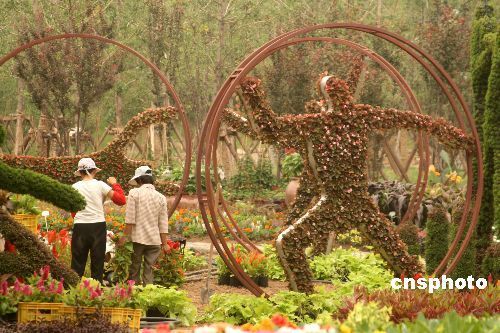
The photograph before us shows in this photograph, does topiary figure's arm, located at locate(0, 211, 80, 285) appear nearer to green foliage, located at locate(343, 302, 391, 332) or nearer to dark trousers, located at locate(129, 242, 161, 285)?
dark trousers, located at locate(129, 242, 161, 285)

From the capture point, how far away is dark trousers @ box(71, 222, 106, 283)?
11.0 metres

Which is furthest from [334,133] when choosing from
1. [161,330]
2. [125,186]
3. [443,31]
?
[443,31]

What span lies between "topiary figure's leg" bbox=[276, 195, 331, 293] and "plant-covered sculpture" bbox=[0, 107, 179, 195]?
5031mm

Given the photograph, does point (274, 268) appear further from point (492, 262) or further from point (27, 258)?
point (27, 258)

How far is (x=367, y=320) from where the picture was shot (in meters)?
6.37

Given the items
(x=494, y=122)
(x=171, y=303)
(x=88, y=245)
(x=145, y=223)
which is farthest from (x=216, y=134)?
(x=494, y=122)

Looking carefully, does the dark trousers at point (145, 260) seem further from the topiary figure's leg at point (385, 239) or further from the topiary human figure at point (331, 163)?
the topiary figure's leg at point (385, 239)

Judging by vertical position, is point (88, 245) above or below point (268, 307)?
above

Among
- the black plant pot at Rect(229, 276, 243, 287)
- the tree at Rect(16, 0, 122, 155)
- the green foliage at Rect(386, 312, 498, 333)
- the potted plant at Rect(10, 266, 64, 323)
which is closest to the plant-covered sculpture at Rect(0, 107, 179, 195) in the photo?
the black plant pot at Rect(229, 276, 243, 287)

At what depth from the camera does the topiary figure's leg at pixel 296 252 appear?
36.4 ft

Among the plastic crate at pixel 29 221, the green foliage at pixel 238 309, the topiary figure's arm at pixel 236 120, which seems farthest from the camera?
the topiary figure's arm at pixel 236 120

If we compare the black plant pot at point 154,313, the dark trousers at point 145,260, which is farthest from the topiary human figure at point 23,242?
the dark trousers at point 145,260

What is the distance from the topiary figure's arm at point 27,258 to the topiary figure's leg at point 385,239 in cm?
391

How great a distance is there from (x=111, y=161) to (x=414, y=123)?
17.6ft
